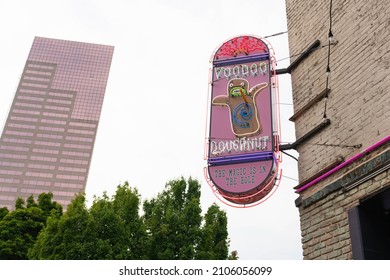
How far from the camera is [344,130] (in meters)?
7.35

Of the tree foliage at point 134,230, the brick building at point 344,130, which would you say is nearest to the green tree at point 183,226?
the tree foliage at point 134,230

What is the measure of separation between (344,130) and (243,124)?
8.18 feet

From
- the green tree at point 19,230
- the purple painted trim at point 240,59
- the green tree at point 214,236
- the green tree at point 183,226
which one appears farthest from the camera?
the green tree at point 19,230

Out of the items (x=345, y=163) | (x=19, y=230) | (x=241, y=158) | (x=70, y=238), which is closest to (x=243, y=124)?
(x=241, y=158)

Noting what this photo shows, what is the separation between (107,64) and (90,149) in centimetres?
3258

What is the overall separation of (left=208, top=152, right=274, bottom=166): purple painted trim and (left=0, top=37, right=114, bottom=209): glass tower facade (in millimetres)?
92571

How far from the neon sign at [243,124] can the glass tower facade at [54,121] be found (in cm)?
9185

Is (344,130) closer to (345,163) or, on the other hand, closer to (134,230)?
(345,163)

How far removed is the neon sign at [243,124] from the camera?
8.45 metres

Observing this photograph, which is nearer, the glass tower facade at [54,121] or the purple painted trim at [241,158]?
the purple painted trim at [241,158]

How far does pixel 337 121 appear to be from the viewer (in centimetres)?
759

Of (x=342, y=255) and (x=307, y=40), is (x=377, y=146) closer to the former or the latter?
(x=342, y=255)

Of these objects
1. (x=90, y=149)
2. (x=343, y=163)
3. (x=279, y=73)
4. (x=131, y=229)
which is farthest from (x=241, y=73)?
(x=90, y=149)

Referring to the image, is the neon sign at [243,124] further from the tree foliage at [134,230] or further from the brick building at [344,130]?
the tree foliage at [134,230]
